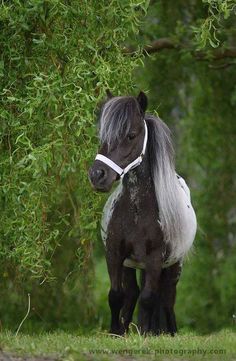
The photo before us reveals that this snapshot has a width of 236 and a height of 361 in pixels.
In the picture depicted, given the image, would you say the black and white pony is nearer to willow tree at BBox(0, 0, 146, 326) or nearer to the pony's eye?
the pony's eye

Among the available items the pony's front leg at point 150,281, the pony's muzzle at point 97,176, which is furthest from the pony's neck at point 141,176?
the pony's muzzle at point 97,176

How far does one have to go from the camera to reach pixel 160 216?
815 cm

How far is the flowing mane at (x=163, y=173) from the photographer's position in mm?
7898

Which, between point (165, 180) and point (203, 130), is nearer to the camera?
point (165, 180)

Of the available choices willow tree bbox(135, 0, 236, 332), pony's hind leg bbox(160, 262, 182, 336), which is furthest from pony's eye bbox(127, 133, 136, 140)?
willow tree bbox(135, 0, 236, 332)

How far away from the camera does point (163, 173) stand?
8.21 metres

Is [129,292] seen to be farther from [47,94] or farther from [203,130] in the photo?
[203,130]

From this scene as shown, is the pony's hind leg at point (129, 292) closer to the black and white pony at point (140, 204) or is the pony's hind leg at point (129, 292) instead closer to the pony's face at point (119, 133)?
the black and white pony at point (140, 204)

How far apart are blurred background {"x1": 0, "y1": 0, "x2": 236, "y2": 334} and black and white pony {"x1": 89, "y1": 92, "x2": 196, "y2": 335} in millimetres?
184

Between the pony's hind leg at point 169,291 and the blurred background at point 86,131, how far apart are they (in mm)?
652

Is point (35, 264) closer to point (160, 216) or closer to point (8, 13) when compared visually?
point (160, 216)

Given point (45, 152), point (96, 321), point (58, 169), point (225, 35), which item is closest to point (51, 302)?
point (96, 321)

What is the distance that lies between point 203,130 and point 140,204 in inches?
183

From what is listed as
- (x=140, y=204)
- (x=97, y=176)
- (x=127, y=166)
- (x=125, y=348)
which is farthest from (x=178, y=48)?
(x=125, y=348)
